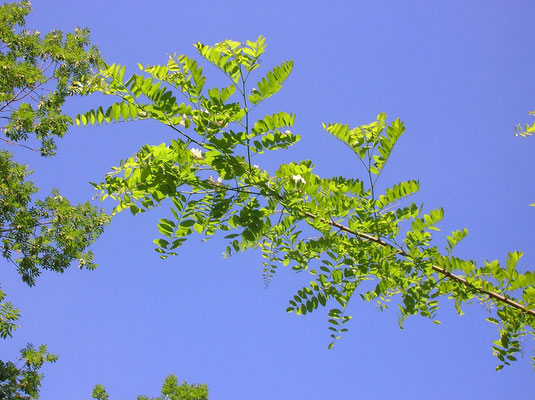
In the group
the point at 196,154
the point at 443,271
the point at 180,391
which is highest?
the point at 180,391

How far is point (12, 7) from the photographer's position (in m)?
10.2

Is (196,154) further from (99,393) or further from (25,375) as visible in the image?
(99,393)

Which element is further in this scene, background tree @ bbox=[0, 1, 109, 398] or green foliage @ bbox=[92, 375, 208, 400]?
green foliage @ bbox=[92, 375, 208, 400]

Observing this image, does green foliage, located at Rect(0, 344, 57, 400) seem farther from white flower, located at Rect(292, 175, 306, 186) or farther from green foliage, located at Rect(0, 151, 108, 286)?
white flower, located at Rect(292, 175, 306, 186)

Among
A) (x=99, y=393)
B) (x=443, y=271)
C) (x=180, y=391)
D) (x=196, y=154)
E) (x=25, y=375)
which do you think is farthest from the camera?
(x=180, y=391)

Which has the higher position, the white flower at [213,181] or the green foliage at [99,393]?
the green foliage at [99,393]

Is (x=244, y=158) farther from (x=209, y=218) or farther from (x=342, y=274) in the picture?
(x=342, y=274)

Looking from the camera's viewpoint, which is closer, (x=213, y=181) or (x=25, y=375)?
(x=213, y=181)

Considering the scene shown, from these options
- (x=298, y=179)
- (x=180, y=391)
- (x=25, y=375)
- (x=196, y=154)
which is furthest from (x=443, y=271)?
(x=180, y=391)

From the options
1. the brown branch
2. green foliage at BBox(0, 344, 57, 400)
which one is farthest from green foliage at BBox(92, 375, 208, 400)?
the brown branch

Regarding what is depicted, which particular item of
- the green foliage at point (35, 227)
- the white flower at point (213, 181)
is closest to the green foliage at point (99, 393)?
the green foliage at point (35, 227)

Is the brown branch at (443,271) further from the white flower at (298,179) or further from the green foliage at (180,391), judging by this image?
the green foliage at (180,391)

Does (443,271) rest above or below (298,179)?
below

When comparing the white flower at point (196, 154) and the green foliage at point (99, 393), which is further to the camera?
the green foliage at point (99, 393)
